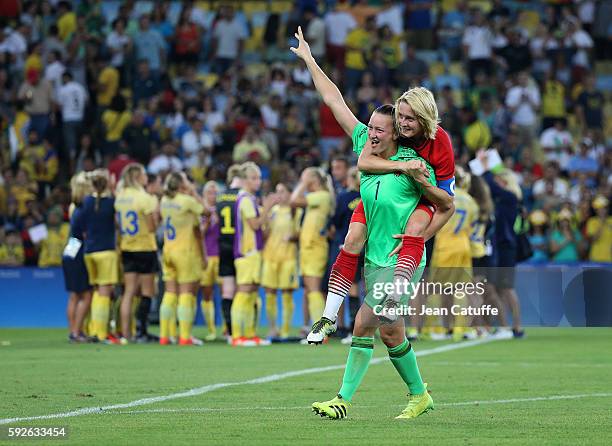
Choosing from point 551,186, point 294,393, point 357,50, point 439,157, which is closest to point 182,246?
point 294,393

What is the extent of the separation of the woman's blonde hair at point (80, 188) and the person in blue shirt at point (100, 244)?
9 centimetres

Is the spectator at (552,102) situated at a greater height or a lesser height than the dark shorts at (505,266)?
greater

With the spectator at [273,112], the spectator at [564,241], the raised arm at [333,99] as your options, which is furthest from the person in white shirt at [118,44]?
the raised arm at [333,99]

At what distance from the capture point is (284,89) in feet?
96.8

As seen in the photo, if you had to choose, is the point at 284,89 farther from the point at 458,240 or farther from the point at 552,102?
the point at 458,240

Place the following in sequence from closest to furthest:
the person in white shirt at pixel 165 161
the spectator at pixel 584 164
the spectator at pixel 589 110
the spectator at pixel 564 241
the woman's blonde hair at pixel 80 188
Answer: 1. the woman's blonde hair at pixel 80 188
2. the spectator at pixel 564 241
3. the person in white shirt at pixel 165 161
4. the spectator at pixel 584 164
5. the spectator at pixel 589 110

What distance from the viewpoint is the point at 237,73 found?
30.3 metres

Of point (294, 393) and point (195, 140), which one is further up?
point (195, 140)

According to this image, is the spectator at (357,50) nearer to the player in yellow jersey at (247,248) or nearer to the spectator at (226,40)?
the spectator at (226,40)

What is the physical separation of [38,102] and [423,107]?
20.4 meters

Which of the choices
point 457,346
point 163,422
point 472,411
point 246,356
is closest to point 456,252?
point 457,346

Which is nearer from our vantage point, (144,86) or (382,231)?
(382,231)

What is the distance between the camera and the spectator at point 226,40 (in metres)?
30.5

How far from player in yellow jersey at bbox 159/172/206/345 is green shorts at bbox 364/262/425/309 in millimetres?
9449
